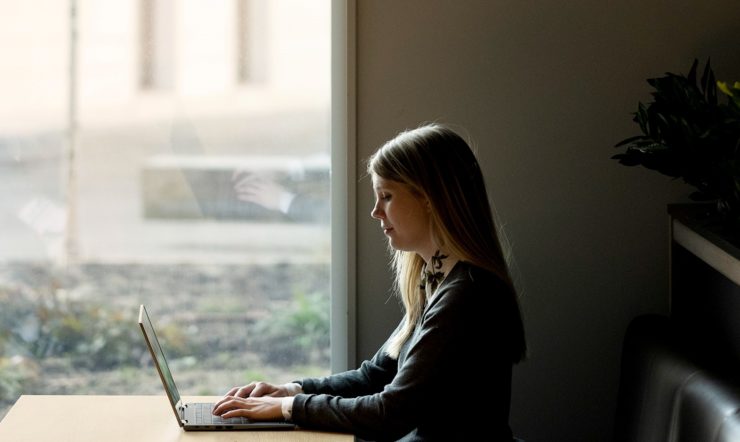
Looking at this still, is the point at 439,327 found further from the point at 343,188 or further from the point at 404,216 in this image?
the point at 343,188

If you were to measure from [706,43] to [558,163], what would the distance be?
497 millimetres

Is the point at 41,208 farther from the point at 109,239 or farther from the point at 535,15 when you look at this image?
the point at 535,15

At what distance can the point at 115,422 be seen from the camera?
7.55 feet

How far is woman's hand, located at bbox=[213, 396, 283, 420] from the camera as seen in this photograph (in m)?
2.23

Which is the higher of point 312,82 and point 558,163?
point 312,82

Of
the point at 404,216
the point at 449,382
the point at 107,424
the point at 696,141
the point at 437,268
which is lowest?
the point at 107,424

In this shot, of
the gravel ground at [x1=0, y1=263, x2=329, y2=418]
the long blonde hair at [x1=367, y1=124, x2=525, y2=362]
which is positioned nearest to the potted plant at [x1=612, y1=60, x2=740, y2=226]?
the long blonde hair at [x1=367, y1=124, x2=525, y2=362]

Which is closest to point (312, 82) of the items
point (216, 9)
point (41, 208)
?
point (216, 9)

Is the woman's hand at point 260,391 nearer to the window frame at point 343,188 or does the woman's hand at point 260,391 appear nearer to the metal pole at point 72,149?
the window frame at point 343,188

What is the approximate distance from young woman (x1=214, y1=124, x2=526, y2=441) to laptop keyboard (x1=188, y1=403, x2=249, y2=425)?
0.05 ft

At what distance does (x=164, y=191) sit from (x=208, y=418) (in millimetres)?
943

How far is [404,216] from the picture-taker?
2.30 meters

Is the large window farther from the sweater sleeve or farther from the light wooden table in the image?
the sweater sleeve

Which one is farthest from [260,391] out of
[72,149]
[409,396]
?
[72,149]
